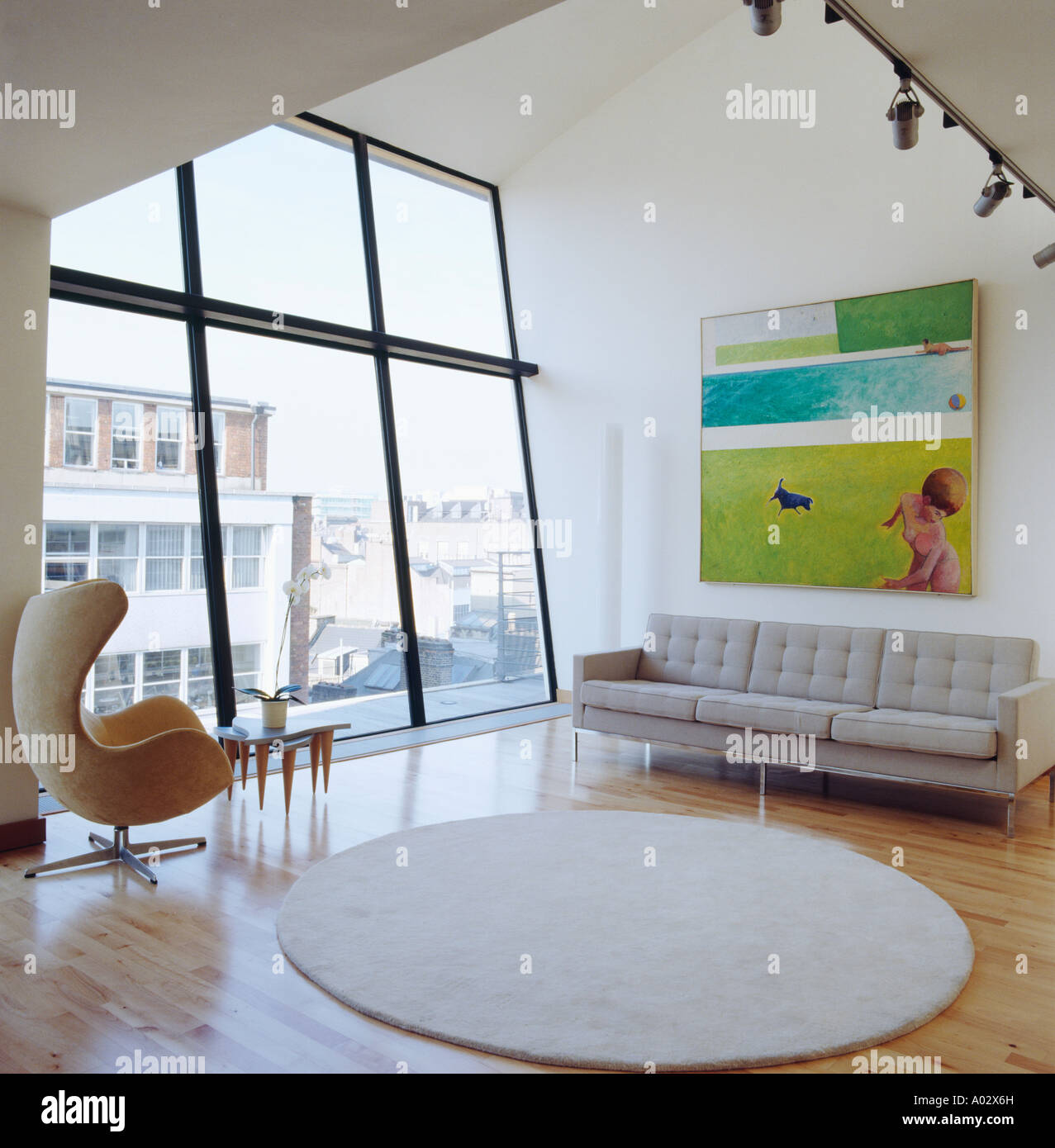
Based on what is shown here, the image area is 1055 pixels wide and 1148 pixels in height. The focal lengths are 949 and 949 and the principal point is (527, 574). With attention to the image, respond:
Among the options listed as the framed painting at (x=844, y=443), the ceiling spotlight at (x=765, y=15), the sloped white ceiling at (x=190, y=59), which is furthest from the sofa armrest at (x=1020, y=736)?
the sloped white ceiling at (x=190, y=59)

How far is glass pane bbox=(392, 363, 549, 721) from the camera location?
6.89m

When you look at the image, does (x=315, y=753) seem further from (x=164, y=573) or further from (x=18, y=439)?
(x=18, y=439)

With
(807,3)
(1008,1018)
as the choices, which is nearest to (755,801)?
(1008,1018)

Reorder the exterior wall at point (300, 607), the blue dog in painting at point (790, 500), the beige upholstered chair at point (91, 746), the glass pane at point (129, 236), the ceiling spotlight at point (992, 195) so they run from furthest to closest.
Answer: the blue dog in painting at point (790, 500) < the exterior wall at point (300, 607) < the glass pane at point (129, 236) < the ceiling spotlight at point (992, 195) < the beige upholstered chair at point (91, 746)

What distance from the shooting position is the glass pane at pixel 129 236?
16.4 feet

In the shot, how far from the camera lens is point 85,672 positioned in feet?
11.3

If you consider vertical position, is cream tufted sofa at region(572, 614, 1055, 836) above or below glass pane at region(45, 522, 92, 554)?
below

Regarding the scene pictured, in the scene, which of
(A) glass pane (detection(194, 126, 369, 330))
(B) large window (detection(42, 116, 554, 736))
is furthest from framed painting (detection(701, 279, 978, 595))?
(A) glass pane (detection(194, 126, 369, 330))

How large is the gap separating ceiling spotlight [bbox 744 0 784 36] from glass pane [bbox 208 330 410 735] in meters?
3.84

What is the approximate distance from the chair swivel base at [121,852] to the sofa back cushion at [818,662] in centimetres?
333

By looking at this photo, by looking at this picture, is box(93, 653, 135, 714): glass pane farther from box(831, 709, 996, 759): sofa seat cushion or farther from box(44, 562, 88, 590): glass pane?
box(831, 709, 996, 759): sofa seat cushion

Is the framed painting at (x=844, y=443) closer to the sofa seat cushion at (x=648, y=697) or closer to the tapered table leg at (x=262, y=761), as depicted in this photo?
the sofa seat cushion at (x=648, y=697)

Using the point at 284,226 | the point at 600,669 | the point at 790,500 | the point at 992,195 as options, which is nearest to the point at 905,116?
the point at 992,195
